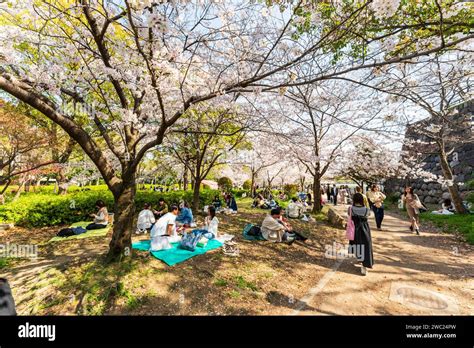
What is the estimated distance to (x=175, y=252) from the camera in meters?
5.73

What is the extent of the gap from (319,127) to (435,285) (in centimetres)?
941

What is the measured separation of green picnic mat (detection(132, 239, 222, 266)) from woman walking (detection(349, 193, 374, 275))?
3831 millimetres

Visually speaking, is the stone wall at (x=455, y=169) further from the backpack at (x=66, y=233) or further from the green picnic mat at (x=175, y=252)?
the backpack at (x=66, y=233)

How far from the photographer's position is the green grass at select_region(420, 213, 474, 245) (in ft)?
26.4

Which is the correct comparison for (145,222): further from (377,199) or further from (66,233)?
(377,199)

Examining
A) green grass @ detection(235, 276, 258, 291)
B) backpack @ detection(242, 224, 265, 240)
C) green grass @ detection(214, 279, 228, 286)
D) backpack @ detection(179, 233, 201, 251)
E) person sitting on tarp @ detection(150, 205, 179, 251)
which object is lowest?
green grass @ detection(235, 276, 258, 291)

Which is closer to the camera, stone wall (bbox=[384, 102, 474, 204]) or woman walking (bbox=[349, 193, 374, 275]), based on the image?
woman walking (bbox=[349, 193, 374, 275])

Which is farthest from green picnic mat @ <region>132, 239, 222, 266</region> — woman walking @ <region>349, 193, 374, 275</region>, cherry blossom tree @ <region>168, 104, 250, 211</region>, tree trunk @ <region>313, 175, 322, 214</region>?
tree trunk @ <region>313, 175, 322, 214</region>

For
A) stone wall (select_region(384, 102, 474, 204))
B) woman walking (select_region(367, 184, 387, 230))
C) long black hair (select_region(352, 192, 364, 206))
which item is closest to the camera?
long black hair (select_region(352, 192, 364, 206))

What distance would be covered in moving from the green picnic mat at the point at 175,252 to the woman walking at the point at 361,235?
3831 millimetres

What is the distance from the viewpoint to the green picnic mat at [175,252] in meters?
5.25

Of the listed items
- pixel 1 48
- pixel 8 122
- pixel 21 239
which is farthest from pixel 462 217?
pixel 8 122

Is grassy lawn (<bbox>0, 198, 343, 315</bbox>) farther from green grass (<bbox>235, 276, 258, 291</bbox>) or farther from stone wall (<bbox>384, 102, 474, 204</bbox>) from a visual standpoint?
stone wall (<bbox>384, 102, 474, 204</bbox>)

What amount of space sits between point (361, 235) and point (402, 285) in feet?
4.00
